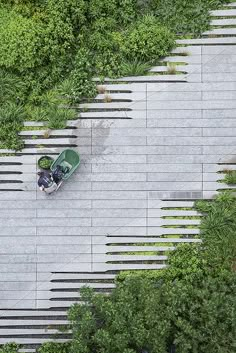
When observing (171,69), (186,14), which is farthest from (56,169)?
(186,14)

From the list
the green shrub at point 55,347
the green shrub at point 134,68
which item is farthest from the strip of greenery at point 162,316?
the green shrub at point 134,68

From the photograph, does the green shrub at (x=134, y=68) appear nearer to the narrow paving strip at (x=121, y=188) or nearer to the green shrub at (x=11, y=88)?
the narrow paving strip at (x=121, y=188)

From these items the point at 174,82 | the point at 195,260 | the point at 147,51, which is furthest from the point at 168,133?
the point at 195,260

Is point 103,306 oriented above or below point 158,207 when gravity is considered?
below

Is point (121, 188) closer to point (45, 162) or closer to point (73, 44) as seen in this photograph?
point (45, 162)

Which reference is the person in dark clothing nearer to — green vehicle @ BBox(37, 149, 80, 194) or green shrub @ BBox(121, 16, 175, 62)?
green vehicle @ BBox(37, 149, 80, 194)

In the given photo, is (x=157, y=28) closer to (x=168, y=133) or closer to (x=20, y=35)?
(x=168, y=133)

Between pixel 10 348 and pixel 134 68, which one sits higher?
pixel 134 68
